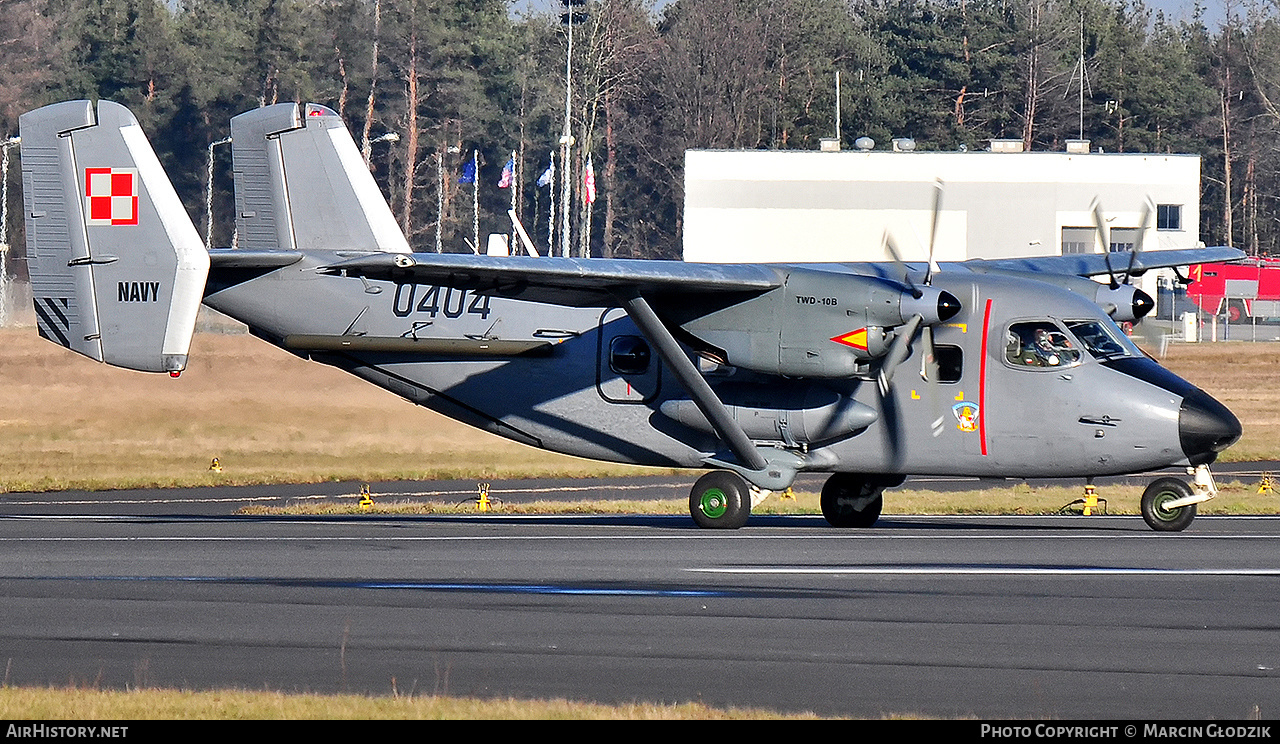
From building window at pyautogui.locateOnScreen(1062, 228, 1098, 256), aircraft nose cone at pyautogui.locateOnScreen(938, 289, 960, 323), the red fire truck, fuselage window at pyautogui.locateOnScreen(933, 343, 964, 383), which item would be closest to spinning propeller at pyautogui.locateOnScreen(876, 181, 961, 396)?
aircraft nose cone at pyautogui.locateOnScreen(938, 289, 960, 323)

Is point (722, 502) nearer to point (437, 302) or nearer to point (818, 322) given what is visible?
point (818, 322)

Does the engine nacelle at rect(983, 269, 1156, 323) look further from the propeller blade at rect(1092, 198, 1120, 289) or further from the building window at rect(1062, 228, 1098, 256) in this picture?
the building window at rect(1062, 228, 1098, 256)

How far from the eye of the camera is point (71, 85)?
87.3 metres

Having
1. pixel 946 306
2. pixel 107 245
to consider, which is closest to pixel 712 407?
pixel 946 306

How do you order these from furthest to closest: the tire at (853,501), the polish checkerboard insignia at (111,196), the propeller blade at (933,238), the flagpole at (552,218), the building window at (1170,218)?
the building window at (1170,218) < the flagpole at (552,218) < the tire at (853,501) < the polish checkerboard insignia at (111,196) < the propeller blade at (933,238)

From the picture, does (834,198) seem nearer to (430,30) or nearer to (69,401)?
(430,30)

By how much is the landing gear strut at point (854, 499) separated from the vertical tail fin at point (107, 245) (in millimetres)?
8352

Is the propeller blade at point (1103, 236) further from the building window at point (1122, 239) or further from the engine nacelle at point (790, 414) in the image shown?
the building window at point (1122, 239)

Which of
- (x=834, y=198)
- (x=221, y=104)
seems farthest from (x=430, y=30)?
(x=834, y=198)

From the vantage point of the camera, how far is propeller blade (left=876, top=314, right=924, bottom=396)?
A: 18156 mm

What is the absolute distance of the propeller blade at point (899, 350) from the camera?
18.2m

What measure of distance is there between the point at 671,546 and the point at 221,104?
76821 millimetres

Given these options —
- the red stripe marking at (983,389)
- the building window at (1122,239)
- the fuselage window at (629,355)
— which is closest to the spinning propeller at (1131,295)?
the red stripe marking at (983,389)

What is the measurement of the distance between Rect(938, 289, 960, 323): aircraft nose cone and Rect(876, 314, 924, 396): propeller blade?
247mm
